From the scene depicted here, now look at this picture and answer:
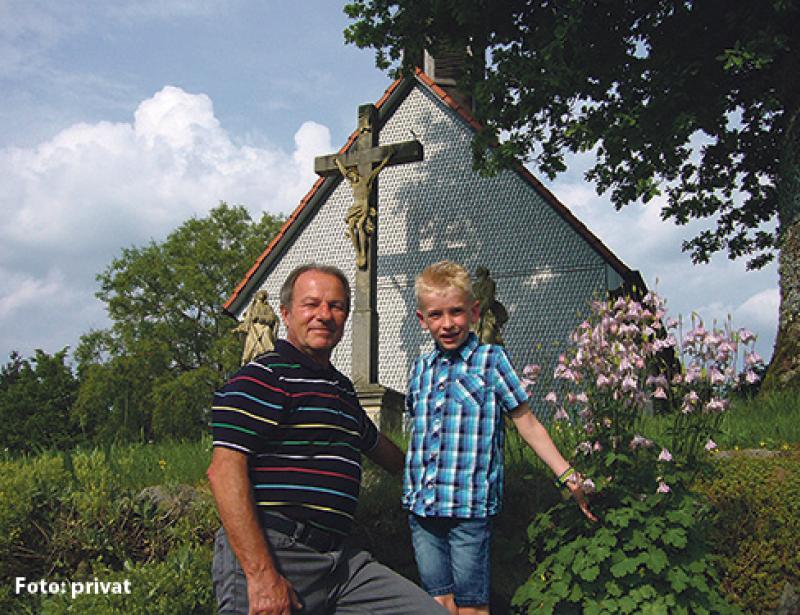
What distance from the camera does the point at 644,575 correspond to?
359cm

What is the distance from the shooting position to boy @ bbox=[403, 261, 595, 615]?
3000mm

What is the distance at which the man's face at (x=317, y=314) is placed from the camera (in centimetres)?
282

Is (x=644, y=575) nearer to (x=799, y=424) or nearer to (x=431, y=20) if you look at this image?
(x=799, y=424)

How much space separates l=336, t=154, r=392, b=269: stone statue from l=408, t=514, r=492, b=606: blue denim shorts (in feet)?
25.5

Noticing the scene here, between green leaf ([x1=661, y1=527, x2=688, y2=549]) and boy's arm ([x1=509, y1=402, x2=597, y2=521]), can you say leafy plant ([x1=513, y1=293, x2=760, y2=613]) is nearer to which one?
green leaf ([x1=661, y1=527, x2=688, y2=549])

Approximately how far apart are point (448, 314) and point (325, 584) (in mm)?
1175

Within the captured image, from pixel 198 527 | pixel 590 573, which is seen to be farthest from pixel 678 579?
pixel 198 527

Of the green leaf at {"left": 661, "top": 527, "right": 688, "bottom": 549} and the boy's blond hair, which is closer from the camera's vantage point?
the boy's blond hair

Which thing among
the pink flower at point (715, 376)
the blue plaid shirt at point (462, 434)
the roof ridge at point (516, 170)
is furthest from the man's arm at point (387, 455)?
the roof ridge at point (516, 170)

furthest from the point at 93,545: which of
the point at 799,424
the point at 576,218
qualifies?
the point at 576,218

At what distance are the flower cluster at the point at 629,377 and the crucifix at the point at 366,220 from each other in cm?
635

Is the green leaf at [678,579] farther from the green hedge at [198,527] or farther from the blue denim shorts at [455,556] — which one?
the blue denim shorts at [455,556]

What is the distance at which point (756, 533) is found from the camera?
4426 mm

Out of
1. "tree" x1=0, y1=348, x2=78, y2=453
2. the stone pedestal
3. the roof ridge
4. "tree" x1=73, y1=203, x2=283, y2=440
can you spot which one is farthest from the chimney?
"tree" x1=0, y1=348, x2=78, y2=453
